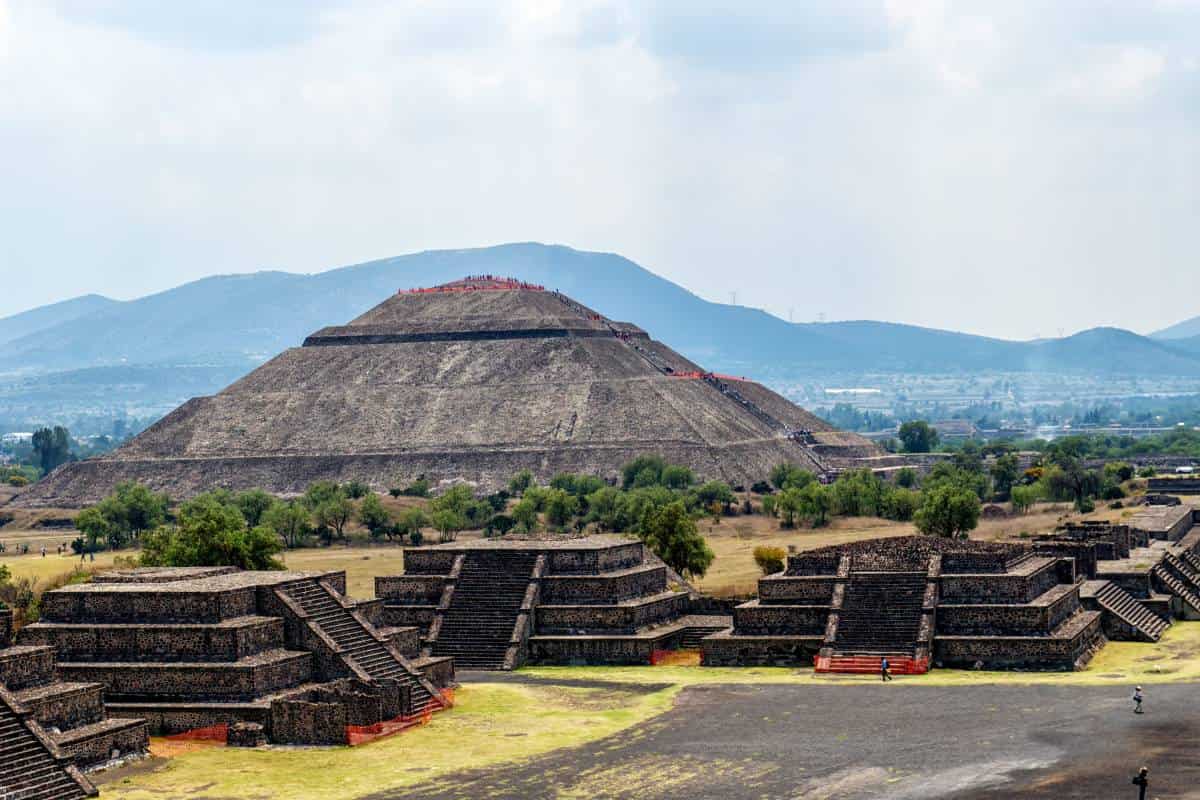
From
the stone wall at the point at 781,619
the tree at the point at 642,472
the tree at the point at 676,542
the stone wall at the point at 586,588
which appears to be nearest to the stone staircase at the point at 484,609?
the stone wall at the point at 586,588

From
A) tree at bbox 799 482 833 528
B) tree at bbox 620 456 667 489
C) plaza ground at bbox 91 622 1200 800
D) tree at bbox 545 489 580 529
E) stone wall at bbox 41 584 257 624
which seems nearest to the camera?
plaza ground at bbox 91 622 1200 800

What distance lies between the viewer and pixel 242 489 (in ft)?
570

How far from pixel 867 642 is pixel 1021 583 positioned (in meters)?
5.62

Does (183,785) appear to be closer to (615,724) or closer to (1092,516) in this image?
(615,724)

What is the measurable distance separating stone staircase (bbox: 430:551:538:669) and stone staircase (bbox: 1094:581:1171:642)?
22014 mm

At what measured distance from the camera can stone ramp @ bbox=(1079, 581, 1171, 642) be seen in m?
73.6

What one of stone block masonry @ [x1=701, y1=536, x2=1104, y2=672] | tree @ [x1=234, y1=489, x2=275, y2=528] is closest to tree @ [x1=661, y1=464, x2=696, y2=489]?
tree @ [x1=234, y1=489, x2=275, y2=528]

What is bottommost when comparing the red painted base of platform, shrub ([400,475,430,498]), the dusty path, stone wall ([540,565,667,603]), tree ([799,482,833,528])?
the dusty path

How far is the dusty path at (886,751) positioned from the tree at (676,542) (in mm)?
27997

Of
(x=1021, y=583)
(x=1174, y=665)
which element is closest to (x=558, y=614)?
(x=1021, y=583)

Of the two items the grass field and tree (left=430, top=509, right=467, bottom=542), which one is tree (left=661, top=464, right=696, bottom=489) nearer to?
tree (left=430, top=509, right=467, bottom=542)

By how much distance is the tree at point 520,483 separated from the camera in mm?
158375

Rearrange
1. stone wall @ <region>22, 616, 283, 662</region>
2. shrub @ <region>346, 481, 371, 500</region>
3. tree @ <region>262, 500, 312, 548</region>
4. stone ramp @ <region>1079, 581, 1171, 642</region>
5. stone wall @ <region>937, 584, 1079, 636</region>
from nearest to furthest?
1. stone wall @ <region>22, 616, 283, 662</region>
2. stone wall @ <region>937, 584, 1079, 636</region>
3. stone ramp @ <region>1079, 581, 1171, 642</region>
4. tree @ <region>262, 500, 312, 548</region>
5. shrub @ <region>346, 481, 371, 500</region>

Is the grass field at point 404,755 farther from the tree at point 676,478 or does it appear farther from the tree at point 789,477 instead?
the tree at point 676,478
